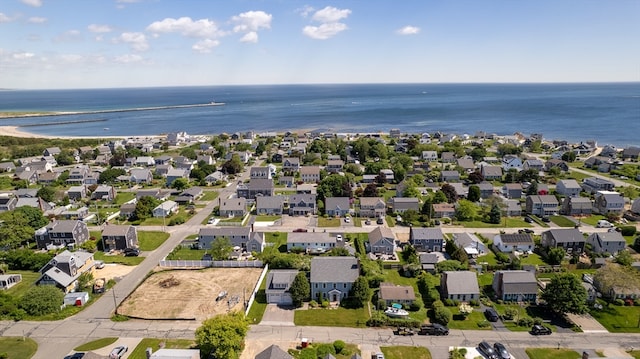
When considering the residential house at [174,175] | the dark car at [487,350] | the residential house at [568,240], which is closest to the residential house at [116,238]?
the residential house at [174,175]

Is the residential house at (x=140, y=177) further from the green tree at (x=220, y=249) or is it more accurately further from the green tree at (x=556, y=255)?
the green tree at (x=556, y=255)

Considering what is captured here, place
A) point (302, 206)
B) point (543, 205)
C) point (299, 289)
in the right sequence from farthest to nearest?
1. point (302, 206)
2. point (543, 205)
3. point (299, 289)

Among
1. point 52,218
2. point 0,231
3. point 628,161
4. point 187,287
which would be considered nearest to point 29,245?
point 0,231

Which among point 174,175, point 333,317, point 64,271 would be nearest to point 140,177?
point 174,175

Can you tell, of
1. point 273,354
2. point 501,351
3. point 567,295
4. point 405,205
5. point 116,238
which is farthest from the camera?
point 405,205

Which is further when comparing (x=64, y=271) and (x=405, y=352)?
(x=64, y=271)

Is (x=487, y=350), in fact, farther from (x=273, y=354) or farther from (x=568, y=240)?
(x=568, y=240)

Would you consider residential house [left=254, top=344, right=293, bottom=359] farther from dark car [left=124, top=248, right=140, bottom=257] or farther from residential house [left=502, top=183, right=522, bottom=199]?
residential house [left=502, top=183, right=522, bottom=199]

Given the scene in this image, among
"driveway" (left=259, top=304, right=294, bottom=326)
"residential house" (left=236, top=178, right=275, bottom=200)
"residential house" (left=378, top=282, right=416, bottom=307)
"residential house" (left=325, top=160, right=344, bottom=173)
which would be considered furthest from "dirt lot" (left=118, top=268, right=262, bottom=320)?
"residential house" (left=325, top=160, right=344, bottom=173)
